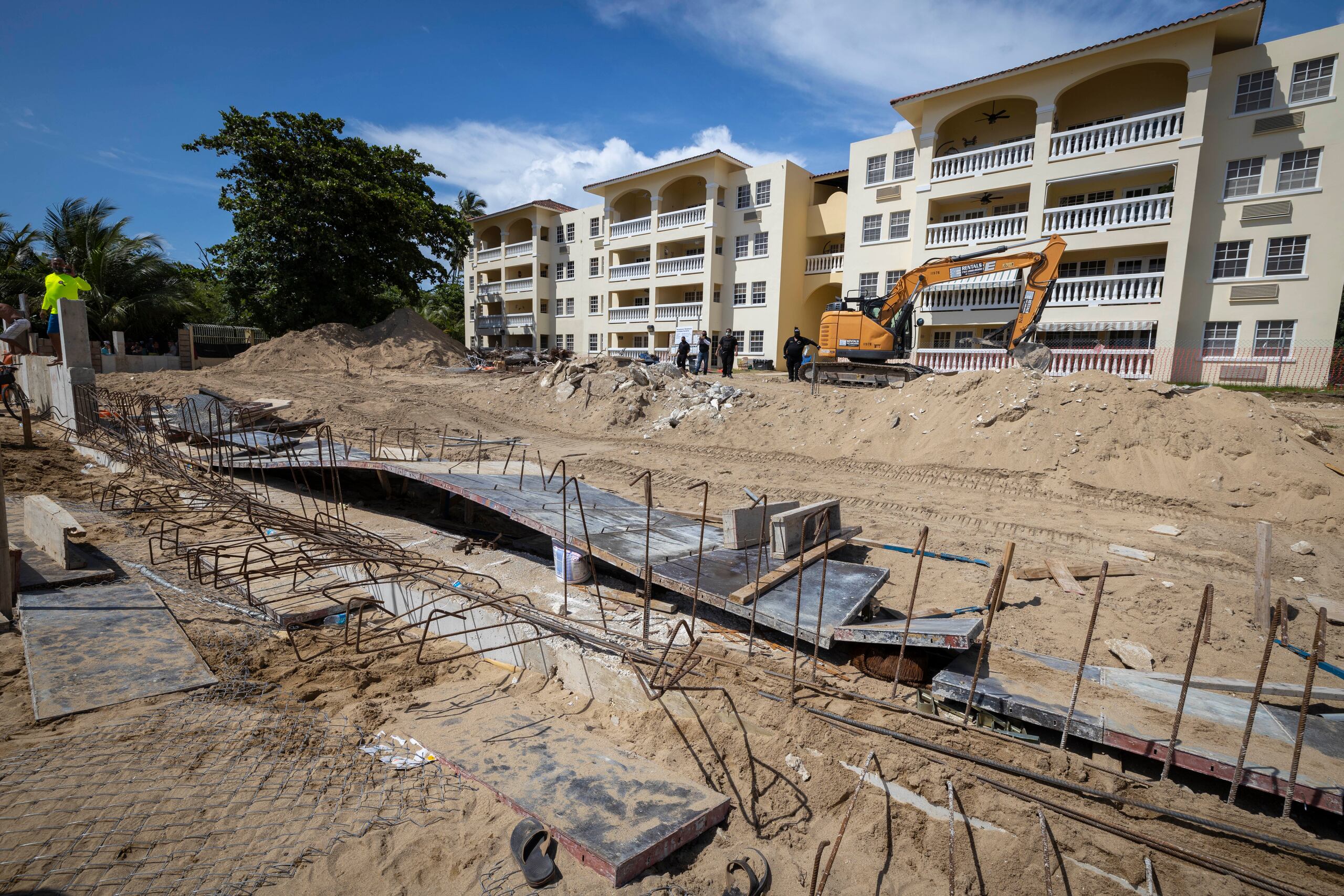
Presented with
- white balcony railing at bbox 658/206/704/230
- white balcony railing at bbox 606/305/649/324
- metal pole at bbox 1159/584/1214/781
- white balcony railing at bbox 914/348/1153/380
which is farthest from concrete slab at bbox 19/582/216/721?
white balcony railing at bbox 606/305/649/324

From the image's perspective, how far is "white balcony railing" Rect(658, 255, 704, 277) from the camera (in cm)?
3041

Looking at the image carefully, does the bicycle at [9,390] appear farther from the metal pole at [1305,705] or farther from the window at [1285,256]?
the window at [1285,256]

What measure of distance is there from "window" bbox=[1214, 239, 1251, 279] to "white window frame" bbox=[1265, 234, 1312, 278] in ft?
1.38

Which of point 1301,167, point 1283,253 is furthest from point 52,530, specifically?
point 1301,167

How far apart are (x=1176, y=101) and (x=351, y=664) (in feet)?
89.4

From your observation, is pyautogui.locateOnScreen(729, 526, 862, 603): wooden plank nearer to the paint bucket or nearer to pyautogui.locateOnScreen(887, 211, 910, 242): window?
the paint bucket

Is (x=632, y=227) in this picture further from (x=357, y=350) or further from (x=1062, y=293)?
(x=1062, y=293)

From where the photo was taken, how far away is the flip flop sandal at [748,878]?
278 centimetres

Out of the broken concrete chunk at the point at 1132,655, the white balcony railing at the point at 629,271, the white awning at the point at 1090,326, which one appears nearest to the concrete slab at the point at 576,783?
the broken concrete chunk at the point at 1132,655

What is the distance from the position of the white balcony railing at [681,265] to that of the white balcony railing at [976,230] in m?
11.2

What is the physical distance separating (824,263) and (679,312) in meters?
7.35

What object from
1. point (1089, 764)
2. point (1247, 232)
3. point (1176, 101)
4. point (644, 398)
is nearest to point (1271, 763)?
point (1089, 764)

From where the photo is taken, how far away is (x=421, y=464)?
27.0 ft

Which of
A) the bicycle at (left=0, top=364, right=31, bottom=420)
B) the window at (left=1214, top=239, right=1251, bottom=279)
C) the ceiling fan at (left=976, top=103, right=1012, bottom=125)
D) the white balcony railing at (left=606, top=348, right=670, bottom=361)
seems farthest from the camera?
the white balcony railing at (left=606, top=348, right=670, bottom=361)
